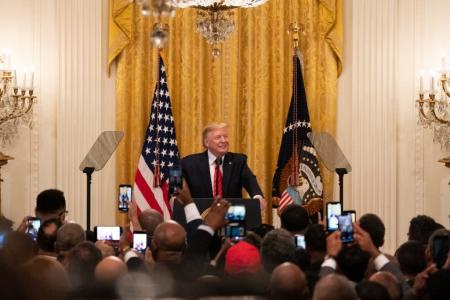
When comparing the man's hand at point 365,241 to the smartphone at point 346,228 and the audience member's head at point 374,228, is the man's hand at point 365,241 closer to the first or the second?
the smartphone at point 346,228

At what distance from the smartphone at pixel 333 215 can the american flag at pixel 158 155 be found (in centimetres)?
316

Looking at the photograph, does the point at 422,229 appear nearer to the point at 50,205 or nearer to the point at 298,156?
the point at 50,205

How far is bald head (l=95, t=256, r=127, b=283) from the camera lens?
17.1 ft

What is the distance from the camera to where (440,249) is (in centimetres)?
642

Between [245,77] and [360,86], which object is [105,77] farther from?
[360,86]

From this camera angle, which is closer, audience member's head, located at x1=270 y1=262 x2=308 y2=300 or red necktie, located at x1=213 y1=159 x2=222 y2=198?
audience member's head, located at x1=270 y1=262 x2=308 y2=300

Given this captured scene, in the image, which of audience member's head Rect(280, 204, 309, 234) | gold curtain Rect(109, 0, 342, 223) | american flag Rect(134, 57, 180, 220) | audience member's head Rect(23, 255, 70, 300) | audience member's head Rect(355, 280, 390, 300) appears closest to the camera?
audience member's head Rect(23, 255, 70, 300)

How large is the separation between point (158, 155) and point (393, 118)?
2.67 m

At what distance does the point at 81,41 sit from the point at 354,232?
21.1ft

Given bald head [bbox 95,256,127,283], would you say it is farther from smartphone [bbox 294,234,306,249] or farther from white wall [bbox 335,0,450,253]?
white wall [bbox 335,0,450,253]

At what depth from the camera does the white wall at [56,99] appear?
12.2 metres

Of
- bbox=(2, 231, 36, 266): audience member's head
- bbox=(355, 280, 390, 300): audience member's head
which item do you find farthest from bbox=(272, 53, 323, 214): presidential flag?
bbox=(355, 280, 390, 300): audience member's head

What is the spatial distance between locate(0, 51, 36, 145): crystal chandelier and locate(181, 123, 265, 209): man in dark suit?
7.79 ft

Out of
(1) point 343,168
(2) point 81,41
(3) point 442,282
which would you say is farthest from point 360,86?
(3) point 442,282
